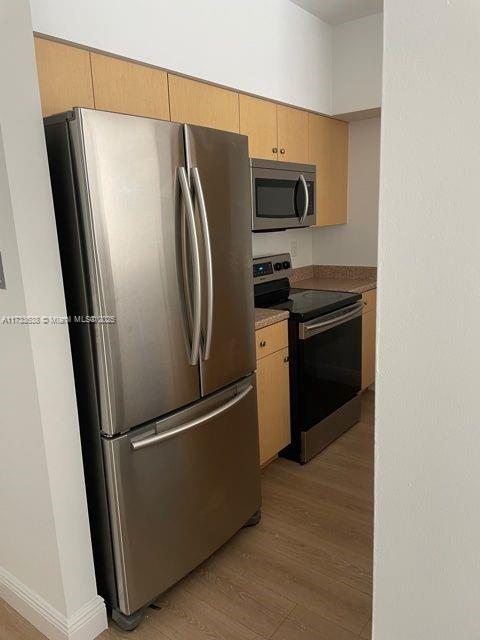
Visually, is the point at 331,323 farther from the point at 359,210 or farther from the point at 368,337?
the point at 359,210

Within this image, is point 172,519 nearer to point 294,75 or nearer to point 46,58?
point 46,58

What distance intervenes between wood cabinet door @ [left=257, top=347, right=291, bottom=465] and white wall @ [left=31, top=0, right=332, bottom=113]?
1.48m

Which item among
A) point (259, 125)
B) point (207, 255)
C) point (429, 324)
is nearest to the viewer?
point (429, 324)

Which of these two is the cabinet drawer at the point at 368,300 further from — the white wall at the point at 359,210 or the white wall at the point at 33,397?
the white wall at the point at 33,397

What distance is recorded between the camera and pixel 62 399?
5.29 ft

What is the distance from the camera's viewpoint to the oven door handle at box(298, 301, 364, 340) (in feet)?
8.93

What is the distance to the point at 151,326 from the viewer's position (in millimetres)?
1707

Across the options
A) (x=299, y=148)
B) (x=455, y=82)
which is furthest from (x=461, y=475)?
(x=299, y=148)

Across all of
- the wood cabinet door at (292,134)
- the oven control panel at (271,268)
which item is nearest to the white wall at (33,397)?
the oven control panel at (271,268)

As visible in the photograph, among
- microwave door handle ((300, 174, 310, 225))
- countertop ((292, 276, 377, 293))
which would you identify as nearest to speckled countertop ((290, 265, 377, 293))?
countertop ((292, 276, 377, 293))

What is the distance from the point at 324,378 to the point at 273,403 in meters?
0.44

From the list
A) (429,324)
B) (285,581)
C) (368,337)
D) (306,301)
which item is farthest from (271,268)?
(429,324)

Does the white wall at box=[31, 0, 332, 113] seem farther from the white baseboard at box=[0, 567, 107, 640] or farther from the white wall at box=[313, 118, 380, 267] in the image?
the white baseboard at box=[0, 567, 107, 640]

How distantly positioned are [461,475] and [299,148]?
2.86m
